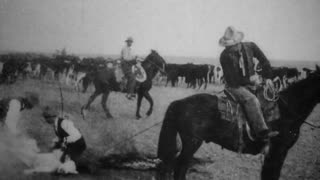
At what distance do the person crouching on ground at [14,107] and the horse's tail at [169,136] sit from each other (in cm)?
161

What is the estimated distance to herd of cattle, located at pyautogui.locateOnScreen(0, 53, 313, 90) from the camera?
4.13 m

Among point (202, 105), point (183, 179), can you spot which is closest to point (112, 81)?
point (202, 105)

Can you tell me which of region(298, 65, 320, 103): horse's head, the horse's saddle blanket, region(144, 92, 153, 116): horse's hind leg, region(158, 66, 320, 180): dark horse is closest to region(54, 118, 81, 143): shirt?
region(144, 92, 153, 116): horse's hind leg

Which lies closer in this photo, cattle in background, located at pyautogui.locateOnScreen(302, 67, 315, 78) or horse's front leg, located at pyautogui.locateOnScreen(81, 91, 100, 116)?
cattle in background, located at pyautogui.locateOnScreen(302, 67, 315, 78)

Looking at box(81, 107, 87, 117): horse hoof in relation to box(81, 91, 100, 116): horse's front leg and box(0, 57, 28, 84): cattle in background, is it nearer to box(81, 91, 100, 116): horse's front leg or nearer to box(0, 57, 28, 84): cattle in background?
box(81, 91, 100, 116): horse's front leg

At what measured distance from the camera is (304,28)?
4250 millimetres

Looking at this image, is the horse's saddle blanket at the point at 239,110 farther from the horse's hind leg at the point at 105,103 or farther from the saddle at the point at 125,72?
the horse's hind leg at the point at 105,103

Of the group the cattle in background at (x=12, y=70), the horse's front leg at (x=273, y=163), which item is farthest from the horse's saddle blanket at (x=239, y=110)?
the cattle in background at (x=12, y=70)

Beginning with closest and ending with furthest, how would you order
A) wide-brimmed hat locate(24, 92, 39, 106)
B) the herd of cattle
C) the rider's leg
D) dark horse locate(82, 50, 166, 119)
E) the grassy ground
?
the rider's leg → the herd of cattle → the grassy ground → dark horse locate(82, 50, 166, 119) → wide-brimmed hat locate(24, 92, 39, 106)

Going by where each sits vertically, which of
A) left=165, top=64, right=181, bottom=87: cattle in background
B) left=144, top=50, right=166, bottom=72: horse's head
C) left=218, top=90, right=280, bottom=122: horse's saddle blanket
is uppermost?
left=144, top=50, right=166, bottom=72: horse's head

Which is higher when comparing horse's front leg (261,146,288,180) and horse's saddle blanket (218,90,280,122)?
horse's saddle blanket (218,90,280,122)

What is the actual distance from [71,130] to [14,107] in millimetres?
791

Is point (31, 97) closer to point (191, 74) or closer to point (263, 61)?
point (191, 74)

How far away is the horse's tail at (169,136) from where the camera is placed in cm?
431
